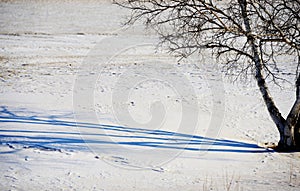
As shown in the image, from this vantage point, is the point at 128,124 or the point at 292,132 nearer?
the point at 292,132

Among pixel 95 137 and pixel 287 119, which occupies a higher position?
pixel 287 119

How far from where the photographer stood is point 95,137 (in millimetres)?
8852

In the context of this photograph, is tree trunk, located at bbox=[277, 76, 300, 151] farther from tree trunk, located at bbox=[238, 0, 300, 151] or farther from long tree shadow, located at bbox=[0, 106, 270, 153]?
long tree shadow, located at bbox=[0, 106, 270, 153]

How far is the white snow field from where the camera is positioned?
23.5 feet

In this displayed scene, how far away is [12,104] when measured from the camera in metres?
11.6

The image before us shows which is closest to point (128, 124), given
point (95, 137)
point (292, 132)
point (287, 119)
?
point (95, 137)

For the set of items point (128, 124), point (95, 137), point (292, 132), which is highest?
point (292, 132)

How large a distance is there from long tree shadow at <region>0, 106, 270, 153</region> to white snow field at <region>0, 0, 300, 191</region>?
25 millimetres

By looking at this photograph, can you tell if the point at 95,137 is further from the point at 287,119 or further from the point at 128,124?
the point at 287,119

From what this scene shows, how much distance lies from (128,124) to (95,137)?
1.68m

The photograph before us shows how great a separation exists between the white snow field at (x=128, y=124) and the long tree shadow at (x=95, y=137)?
2 centimetres

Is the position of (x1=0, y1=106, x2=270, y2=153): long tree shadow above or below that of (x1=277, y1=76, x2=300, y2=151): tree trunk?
below

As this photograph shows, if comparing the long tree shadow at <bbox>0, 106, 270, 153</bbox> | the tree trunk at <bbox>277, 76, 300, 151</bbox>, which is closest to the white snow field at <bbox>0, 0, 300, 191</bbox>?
the long tree shadow at <bbox>0, 106, 270, 153</bbox>

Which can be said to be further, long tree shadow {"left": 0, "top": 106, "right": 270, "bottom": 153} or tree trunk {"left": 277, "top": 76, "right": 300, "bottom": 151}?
tree trunk {"left": 277, "top": 76, "right": 300, "bottom": 151}
